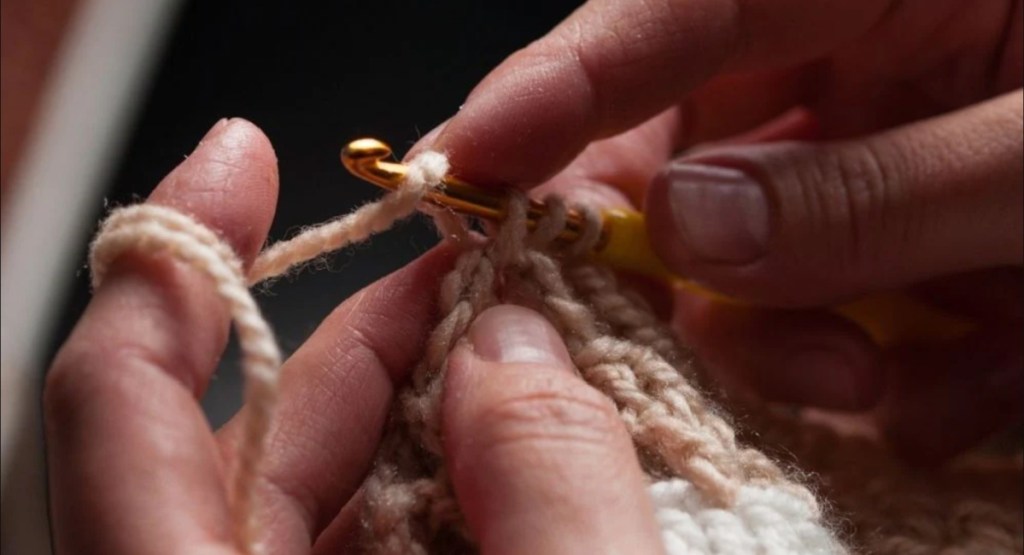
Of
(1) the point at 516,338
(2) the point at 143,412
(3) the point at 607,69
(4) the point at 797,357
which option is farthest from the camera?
(4) the point at 797,357

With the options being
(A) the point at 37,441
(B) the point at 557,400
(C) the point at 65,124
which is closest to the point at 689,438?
(B) the point at 557,400

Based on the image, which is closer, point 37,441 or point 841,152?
point 841,152

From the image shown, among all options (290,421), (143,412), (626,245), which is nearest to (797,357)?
(626,245)

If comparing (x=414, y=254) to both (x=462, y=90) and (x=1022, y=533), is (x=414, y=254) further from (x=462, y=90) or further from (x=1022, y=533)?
(x=1022, y=533)

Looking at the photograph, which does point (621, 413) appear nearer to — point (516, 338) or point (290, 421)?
point (516, 338)

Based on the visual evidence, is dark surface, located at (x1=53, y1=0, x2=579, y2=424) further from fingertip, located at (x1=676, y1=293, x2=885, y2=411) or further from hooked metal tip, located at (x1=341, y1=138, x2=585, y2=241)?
fingertip, located at (x1=676, y1=293, x2=885, y2=411)
